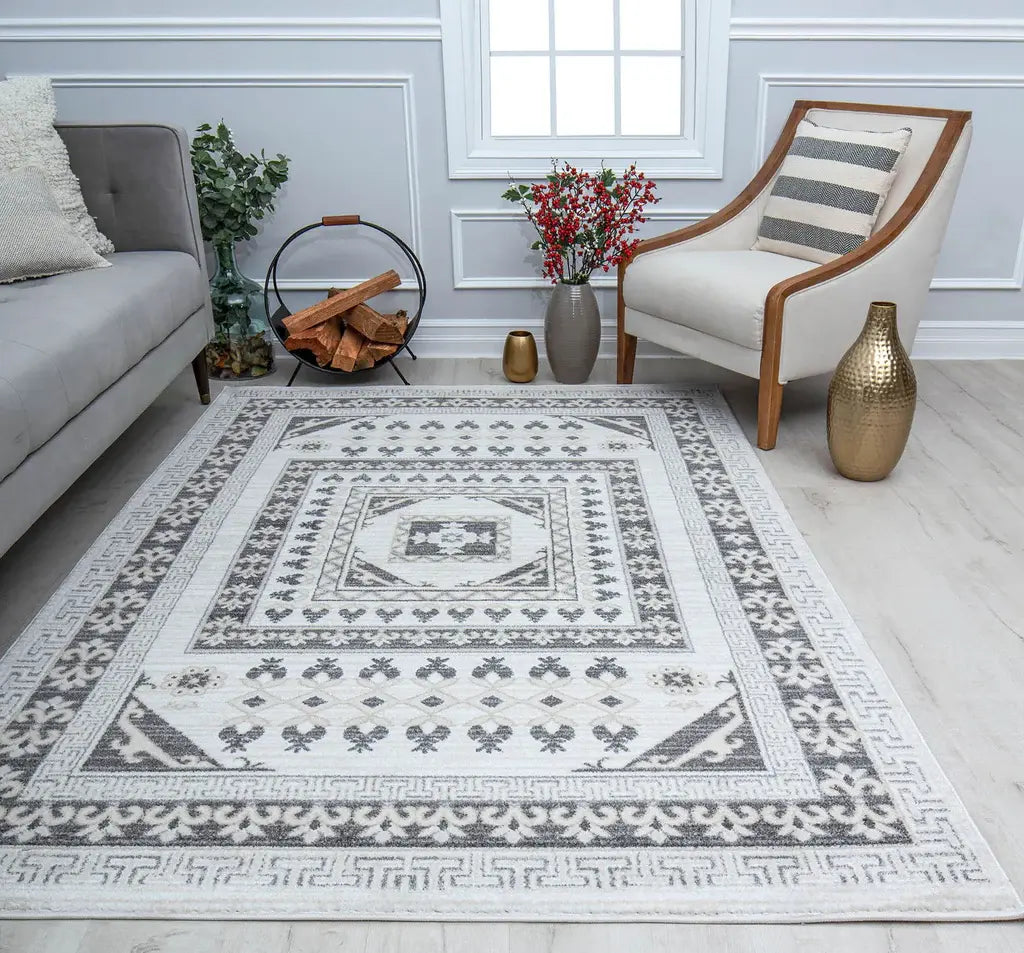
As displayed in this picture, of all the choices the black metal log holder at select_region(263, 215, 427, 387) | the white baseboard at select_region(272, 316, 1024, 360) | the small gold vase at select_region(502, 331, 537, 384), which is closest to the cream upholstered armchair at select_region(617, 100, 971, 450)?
the small gold vase at select_region(502, 331, 537, 384)

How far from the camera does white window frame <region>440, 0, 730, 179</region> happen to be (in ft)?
11.2

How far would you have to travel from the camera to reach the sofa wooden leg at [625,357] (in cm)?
335

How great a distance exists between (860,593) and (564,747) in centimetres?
81

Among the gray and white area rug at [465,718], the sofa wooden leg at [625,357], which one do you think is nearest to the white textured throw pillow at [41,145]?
the gray and white area rug at [465,718]

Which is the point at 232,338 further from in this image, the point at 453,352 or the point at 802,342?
the point at 802,342

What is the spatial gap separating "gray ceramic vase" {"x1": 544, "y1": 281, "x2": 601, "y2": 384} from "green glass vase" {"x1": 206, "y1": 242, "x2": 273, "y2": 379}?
3.20 ft

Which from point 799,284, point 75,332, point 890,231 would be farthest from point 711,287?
point 75,332

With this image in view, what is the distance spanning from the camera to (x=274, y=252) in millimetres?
3670

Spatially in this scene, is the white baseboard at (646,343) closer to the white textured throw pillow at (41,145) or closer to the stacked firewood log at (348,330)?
the stacked firewood log at (348,330)

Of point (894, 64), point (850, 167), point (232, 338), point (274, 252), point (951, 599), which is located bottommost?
point (951, 599)

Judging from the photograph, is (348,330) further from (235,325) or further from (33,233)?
(33,233)

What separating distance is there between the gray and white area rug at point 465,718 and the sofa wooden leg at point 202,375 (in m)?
0.59

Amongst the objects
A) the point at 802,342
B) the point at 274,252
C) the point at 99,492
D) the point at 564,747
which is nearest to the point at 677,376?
the point at 802,342

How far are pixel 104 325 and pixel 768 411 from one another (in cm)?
170
